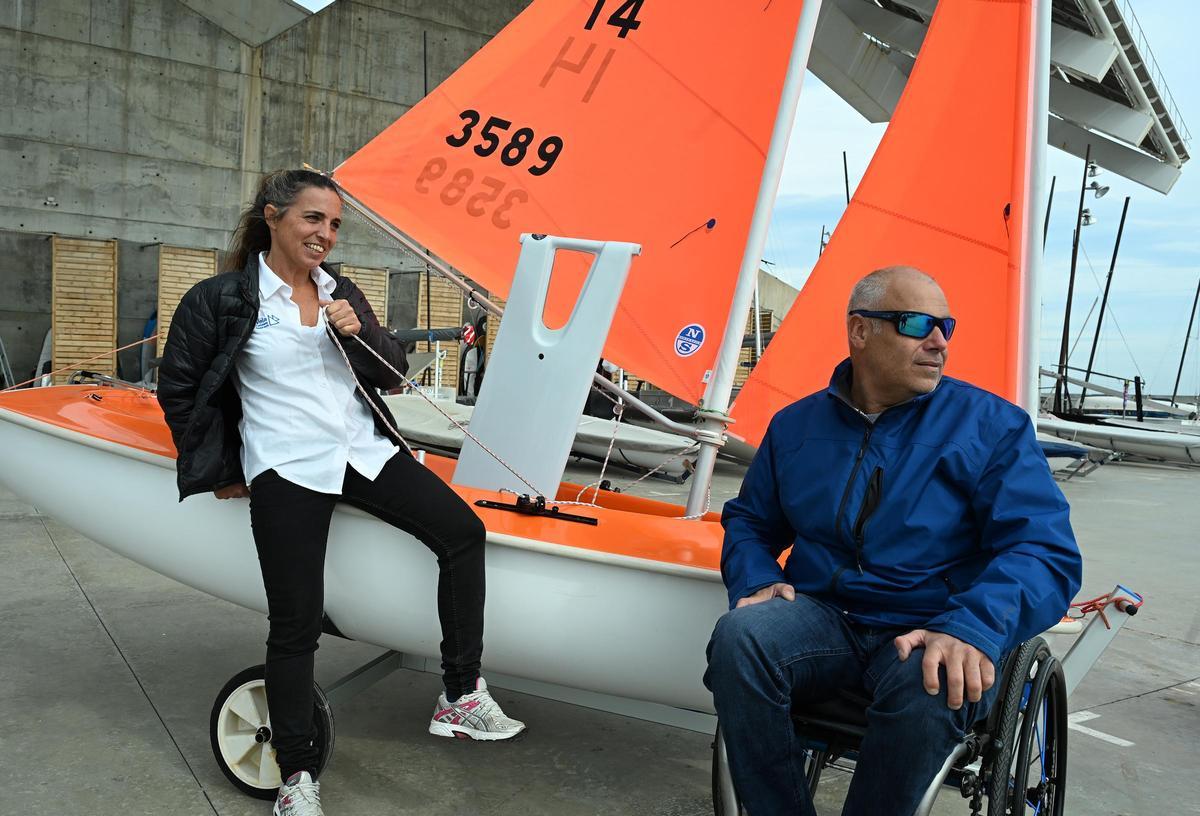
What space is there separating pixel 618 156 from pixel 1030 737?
192cm

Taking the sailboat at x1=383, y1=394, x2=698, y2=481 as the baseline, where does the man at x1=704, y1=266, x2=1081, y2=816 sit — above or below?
above

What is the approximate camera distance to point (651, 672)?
185 cm

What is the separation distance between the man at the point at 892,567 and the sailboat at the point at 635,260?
1.08 ft

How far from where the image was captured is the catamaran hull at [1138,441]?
12.3m

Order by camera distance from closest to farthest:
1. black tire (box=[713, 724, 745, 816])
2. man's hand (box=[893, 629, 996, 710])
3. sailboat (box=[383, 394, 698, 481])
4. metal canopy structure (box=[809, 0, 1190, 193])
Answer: man's hand (box=[893, 629, 996, 710]) → black tire (box=[713, 724, 745, 816]) → sailboat (box=[383, 394, 698, 481]) → metal canopy structure (box=[809, 0, 1190, 193])

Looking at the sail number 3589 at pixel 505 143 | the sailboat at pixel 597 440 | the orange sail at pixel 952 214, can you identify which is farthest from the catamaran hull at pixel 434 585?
the sailboat at pixel 597 440

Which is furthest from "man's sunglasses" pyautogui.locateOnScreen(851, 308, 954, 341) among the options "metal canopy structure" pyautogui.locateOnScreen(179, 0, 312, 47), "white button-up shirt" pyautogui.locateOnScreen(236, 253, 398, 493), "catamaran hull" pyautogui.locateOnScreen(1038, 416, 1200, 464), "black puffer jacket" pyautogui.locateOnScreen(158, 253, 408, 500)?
"metal canopy structure" pyautogui.locateOnScreen(179, 0, 312, 47)

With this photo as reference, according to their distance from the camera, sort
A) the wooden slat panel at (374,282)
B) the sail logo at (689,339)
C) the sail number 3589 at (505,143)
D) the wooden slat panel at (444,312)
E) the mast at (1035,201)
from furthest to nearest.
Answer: the wooden slat panel at (444,312) < the wooden slat panel at (374,282) < the sail number 3589 at (505,143) < the sail logo at (689,339) < the mast at (1035,201)

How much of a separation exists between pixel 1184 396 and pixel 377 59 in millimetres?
43435

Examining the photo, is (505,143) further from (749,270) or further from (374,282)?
(374,282)

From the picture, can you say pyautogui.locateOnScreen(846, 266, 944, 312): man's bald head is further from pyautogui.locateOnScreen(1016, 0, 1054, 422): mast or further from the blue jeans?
pyautogui.locateOnScreen(1016, 0, 1054, 422): mast

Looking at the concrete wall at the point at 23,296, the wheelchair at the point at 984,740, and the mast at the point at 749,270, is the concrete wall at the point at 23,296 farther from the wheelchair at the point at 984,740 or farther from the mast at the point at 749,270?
the wheelchair at the point at 984,740

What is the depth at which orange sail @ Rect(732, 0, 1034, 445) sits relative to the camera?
2.25 meters

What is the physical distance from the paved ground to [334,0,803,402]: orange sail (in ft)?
3.24
